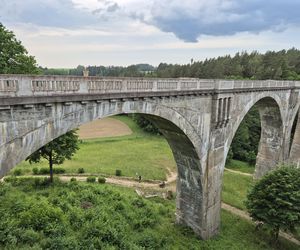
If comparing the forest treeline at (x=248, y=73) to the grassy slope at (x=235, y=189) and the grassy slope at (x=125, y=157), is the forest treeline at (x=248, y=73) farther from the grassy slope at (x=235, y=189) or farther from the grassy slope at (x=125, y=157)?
the grassy slope at (x=125, y=157)

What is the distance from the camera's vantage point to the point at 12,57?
23219 mm

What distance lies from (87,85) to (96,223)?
10.4m

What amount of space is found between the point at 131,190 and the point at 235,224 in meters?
10.7

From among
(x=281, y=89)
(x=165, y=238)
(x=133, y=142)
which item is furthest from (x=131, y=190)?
(x=133, y=142)

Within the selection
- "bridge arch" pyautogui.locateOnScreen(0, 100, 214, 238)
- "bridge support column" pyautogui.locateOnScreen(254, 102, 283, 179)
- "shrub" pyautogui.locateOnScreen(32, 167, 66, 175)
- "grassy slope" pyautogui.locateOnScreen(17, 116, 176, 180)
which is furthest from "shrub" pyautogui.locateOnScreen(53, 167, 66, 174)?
"bridge support column" pyautogui.locateOnScreen(254, 102, 283, 179)

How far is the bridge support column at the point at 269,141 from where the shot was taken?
107 ft

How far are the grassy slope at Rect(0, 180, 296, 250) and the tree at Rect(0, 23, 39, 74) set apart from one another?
418 inches

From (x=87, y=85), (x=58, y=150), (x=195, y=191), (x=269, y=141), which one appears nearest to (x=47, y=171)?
(x=58, y=150)

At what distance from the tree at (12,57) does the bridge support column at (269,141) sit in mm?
27449

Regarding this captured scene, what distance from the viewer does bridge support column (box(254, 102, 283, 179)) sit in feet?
107

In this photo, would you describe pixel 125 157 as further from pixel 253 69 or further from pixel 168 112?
pixel 253 69

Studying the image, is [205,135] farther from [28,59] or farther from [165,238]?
[28,59]

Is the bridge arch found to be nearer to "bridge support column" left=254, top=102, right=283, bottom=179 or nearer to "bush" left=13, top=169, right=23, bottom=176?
"bridge support column" left=254, top=102, right=283, bottom=179

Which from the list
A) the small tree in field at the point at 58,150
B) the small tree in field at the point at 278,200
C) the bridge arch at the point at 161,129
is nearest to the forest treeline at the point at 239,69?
the bridge arch at the point at 161,129
